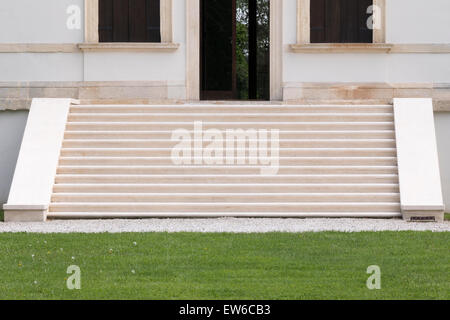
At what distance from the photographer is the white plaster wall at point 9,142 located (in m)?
15.6

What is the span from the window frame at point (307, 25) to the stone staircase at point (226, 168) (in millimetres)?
2314

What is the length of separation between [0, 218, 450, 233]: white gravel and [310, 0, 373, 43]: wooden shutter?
5794 mm

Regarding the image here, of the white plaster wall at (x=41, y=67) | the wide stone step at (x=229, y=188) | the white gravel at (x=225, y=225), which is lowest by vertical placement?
the white gravel at (x=225, y=225)

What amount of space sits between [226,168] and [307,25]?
191 inches

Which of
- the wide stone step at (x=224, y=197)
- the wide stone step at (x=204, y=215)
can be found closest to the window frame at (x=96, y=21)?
the wide stone step at (x=224, y=197)

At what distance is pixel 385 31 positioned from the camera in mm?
16922

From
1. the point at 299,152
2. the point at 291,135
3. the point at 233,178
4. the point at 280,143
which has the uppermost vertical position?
the point at 291,135

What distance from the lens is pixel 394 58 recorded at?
16922 mm

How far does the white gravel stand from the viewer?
36.8 feet

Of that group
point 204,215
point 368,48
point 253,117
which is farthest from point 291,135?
point 368,48
